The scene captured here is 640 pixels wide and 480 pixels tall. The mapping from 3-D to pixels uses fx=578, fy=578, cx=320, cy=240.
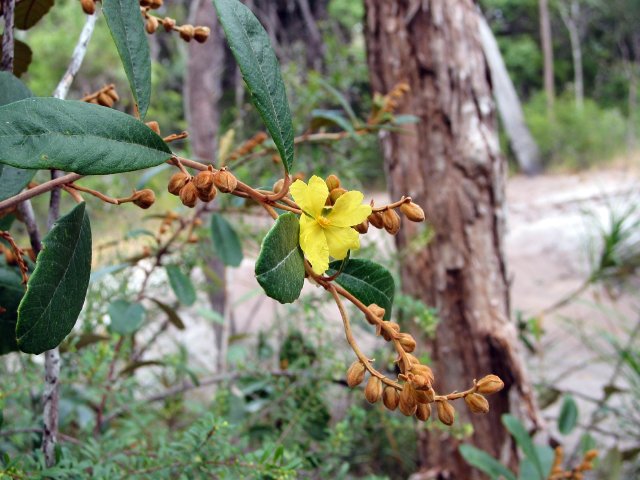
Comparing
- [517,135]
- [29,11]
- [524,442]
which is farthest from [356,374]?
[517,135]

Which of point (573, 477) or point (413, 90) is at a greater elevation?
point (413, 90)

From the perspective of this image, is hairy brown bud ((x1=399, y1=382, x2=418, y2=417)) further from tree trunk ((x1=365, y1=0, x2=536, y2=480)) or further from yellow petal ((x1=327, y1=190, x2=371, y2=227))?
tree trunk ((x1=365, y1=0, x2=536, y2=480))

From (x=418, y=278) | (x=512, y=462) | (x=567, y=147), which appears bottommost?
(x=567, y=147)

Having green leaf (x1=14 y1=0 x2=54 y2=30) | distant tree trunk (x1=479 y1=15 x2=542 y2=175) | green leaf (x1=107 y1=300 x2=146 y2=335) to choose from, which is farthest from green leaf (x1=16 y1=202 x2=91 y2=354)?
distant tree trunk (x1=479 y1=15 x2=542 y2=175)

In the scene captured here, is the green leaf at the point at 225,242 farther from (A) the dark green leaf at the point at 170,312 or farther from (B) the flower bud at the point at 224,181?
(B) the flower bud at the point at 224,181

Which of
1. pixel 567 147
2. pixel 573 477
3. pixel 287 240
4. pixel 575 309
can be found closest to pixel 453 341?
pixel 573 477

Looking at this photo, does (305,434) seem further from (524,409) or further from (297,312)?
(524,409)
